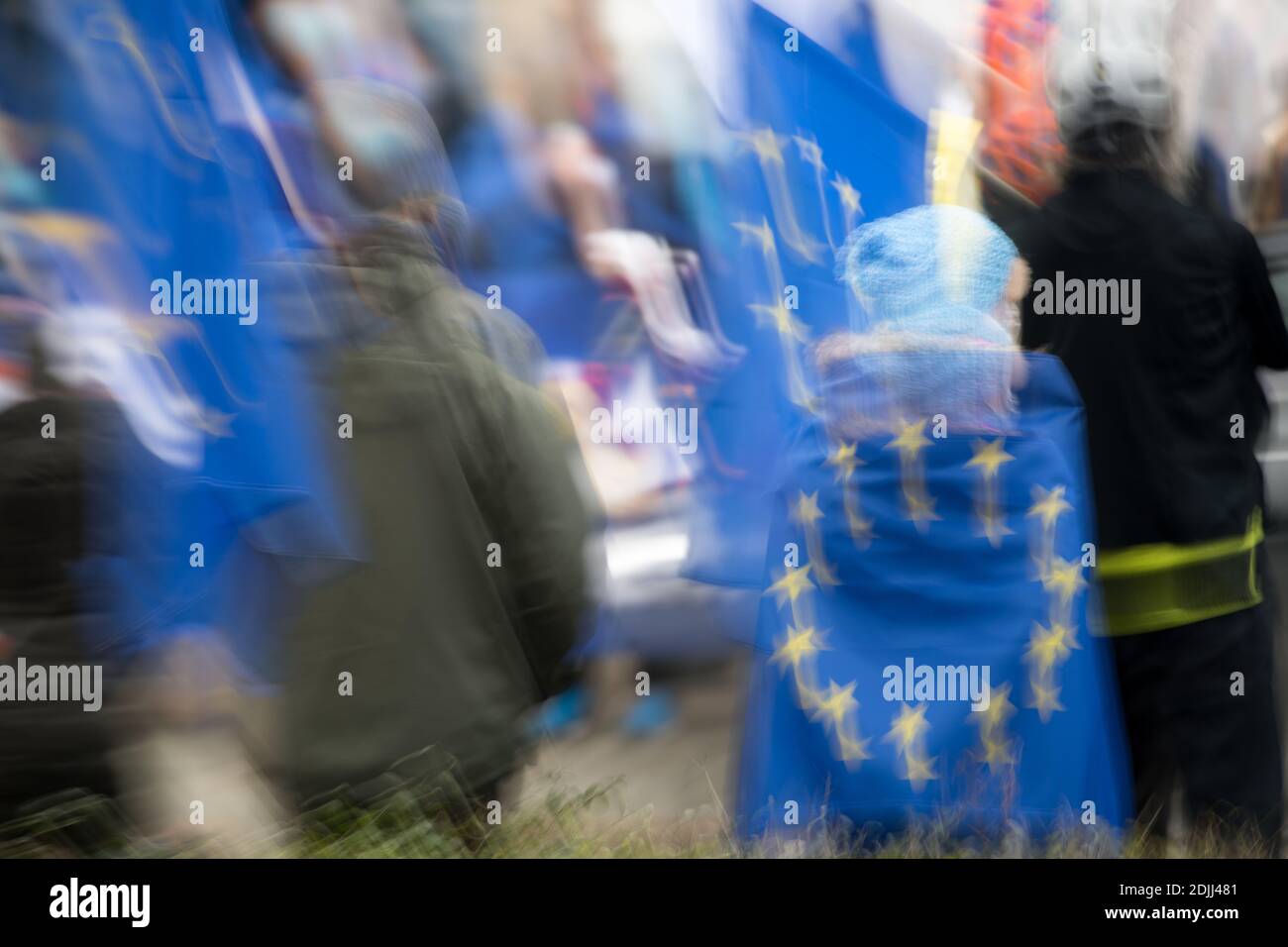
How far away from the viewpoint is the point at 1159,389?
2943 millimetres

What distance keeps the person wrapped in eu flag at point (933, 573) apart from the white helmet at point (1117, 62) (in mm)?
406

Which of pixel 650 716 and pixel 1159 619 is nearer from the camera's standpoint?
pixel 1159 619

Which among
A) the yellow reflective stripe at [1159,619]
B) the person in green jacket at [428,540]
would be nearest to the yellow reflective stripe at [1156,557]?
the yellow reflective stripe at [1159,619]

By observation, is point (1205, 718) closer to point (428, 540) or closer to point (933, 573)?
point (933, 573)

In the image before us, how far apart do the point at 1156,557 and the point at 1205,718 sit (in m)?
0.43

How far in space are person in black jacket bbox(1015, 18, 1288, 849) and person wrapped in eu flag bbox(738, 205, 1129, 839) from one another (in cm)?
8

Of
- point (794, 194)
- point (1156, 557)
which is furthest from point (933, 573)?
point (794, 194)

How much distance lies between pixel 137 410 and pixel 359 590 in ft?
2.43

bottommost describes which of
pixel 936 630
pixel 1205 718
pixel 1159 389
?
pixel 1205 718

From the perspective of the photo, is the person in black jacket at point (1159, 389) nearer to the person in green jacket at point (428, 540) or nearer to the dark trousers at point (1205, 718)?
the dark trousers at point (1205, 718)

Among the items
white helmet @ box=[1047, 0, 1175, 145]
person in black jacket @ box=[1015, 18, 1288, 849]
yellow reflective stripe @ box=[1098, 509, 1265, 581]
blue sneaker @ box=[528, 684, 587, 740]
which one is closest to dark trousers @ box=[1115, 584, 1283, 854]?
person in black jacket @ box=[1015, 18, 1288, 849]

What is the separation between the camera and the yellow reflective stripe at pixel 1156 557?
2.93m
